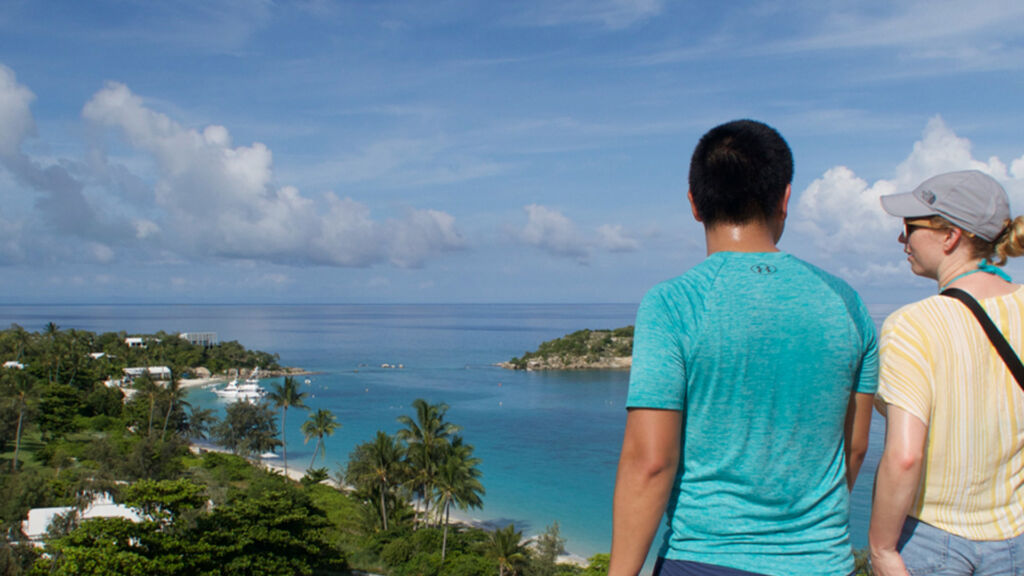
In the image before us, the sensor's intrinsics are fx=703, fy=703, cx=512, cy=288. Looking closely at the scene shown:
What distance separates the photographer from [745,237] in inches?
73.2

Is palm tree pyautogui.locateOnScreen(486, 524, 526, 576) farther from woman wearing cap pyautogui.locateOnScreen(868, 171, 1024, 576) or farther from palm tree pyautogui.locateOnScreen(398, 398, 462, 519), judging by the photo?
woman wearing cap pyautogui.locateOnScreen(868, 171, 1024, 576)

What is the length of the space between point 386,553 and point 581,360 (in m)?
73.1

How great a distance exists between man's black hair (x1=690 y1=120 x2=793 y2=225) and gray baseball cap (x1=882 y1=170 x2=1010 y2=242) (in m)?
0.62

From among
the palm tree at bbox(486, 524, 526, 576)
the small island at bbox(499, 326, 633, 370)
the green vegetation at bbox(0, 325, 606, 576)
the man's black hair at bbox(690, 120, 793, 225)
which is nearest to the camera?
the man's black hair at bbox(690, 120, 793, 225)

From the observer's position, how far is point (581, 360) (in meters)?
99.6

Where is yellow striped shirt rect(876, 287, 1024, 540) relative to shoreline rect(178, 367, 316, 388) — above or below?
above

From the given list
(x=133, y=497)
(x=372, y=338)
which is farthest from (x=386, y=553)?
(x=372, y=338)

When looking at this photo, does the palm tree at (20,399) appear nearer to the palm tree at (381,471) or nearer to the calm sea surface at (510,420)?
the calm sea surface at (510,420)

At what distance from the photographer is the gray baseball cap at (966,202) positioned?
2.13 meters

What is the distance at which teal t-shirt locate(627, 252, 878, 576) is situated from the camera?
166 centimetres

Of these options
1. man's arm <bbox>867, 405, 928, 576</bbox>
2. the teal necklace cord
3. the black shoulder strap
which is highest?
the teal necklace cord

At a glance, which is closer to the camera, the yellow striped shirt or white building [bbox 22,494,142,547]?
the yellow striped shirt

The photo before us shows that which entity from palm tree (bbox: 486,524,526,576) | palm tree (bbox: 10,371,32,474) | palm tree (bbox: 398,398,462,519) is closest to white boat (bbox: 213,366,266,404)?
palm tree (bbox: 10,371,32,474)

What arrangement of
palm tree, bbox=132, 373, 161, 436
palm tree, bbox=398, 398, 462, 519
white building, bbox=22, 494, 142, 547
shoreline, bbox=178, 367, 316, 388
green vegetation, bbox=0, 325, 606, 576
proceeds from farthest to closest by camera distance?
shoreline, bbox=178, 367, 316, 388 → palm tree, bbox=132, 373, 161, 436 → palm tree, bbox=398, 398, 462, 519 → white building, bbox=22, 494, 142, 547 → green vegetation, bbox=0, 325, 606, 576
